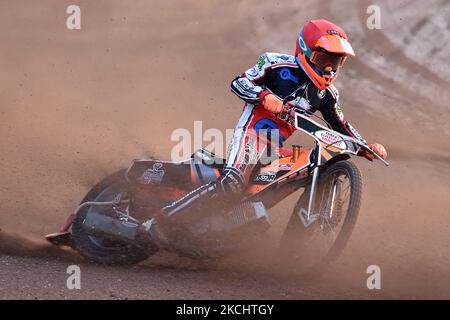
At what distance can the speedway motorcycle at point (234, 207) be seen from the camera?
550 centimetres

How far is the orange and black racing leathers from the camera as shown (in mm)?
5824

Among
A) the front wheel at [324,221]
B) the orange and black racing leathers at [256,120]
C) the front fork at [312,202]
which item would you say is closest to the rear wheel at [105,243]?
the orange and black racing leathers at [256,120]

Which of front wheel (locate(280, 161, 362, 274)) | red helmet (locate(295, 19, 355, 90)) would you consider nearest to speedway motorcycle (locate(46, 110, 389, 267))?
front wheel (locate(280, 161, 362, 274))

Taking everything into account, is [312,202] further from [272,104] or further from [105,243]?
[105,243]

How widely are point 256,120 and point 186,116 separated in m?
4.24

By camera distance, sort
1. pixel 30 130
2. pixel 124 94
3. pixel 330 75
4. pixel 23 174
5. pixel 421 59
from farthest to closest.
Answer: pixel 421 59, pixel 124 94, pixel 30 130, pixel 23 174, pixel 330 75

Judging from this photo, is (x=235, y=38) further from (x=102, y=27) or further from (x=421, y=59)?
(x=421, y=59)

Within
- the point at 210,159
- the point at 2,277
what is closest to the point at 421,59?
the point at 210,159

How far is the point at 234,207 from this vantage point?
5.73 metres

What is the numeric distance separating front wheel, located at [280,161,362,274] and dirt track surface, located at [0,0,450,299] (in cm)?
20

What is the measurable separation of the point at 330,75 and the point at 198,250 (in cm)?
175

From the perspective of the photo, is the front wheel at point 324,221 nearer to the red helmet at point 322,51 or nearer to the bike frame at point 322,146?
the bike frame at point 322,146

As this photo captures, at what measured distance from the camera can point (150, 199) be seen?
20.1 feet

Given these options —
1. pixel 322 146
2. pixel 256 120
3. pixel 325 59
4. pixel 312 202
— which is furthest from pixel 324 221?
pixel 325 59
